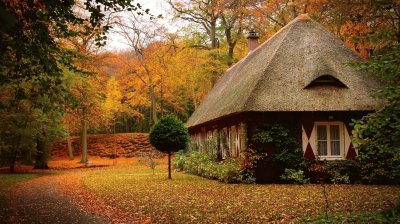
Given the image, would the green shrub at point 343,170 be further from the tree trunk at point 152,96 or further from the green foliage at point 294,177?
the tree trunk at point 152,96

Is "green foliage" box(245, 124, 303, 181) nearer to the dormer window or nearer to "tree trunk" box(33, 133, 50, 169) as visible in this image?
the dormer window

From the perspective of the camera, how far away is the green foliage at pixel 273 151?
16250mm

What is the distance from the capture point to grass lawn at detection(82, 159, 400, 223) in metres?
8.81

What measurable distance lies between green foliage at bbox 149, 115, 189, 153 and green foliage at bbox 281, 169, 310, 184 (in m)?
4.86

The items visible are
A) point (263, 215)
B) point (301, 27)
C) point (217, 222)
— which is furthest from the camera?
Answer: point (301, 27)

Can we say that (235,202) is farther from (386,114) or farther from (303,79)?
(303,79)

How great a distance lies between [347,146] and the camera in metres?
16.5

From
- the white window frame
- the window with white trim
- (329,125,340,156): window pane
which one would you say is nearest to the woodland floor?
the white window frame

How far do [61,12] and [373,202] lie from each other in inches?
365

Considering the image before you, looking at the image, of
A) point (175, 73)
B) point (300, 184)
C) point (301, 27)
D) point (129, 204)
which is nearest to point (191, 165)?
point (300, 184)

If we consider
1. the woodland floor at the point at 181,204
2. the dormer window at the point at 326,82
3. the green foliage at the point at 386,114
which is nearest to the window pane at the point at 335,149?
the dormer window at the point at 326,82

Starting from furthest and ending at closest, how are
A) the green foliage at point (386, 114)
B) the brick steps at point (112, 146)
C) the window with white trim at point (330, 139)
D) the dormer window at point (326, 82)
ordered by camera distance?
the brick steps at point (112, 146)
the dormer window at point (326, 82)
the window with white trim at point (330, 139)
the green foliage at point (386, 114)

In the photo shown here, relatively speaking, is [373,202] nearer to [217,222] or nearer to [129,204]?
[217,222]

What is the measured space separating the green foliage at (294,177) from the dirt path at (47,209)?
28.2 ft
